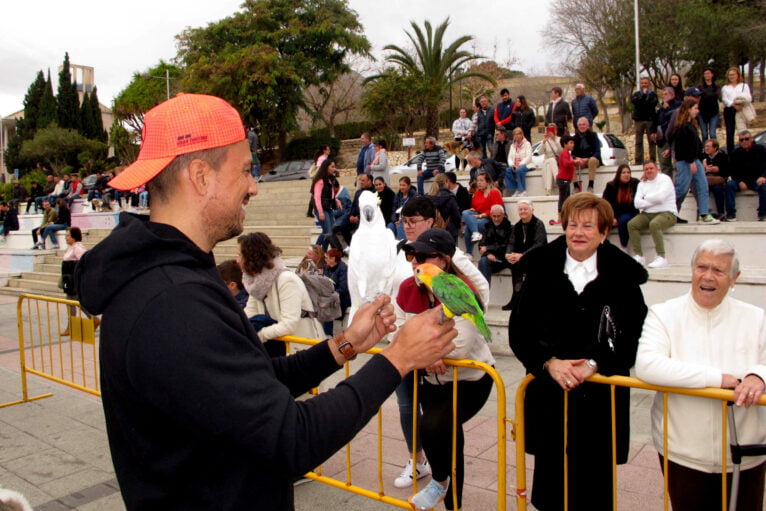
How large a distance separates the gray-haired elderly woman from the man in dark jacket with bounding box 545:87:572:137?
1002 centimetres

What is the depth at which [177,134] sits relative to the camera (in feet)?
4.65

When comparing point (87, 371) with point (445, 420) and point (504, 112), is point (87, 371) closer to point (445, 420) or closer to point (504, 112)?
point (445, 420)

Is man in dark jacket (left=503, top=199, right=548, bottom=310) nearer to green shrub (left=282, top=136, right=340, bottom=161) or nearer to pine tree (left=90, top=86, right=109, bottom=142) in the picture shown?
green shrub (left=282, top=136, right=340, bottom=161)

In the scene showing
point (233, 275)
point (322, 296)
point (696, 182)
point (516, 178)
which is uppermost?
point (516, 178)

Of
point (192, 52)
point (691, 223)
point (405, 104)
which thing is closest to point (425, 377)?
point (691, 223)

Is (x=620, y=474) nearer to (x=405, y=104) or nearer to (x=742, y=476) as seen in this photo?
(x=742, y=476)

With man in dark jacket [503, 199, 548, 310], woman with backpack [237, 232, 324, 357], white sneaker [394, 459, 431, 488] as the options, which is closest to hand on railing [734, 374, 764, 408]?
white sneaker [394, 459, 431, 488]

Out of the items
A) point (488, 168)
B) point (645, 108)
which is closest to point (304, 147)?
point (488, 168)

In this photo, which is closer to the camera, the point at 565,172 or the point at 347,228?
the point at 565,172

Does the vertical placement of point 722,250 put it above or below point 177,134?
below

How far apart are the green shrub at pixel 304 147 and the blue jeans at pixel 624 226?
25236 mm

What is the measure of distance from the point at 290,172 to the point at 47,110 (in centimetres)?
4202

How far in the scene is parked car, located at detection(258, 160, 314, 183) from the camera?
25.7m

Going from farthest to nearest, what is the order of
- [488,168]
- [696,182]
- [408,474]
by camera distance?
[488,168]
[696,182]
[408,474]
